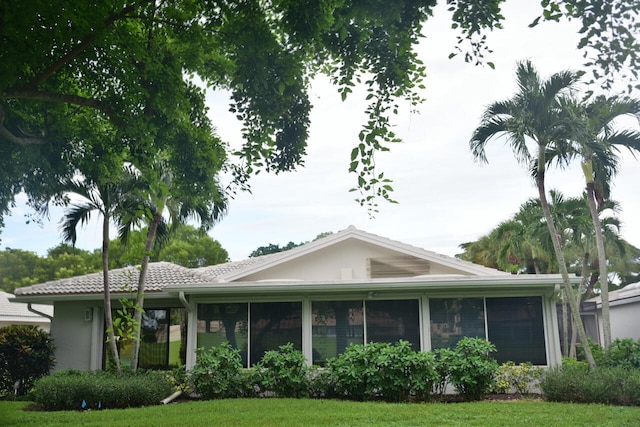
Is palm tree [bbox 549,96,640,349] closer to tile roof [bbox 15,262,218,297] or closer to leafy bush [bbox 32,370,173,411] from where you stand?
tile roof [bbox 15,262,218,297]

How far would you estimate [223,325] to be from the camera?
14047mm

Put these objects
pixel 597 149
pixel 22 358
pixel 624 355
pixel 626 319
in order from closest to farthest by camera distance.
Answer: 1. pixel 624 355
2. pixel 597 149
3. pixel 22 358
4. pixel 626 319

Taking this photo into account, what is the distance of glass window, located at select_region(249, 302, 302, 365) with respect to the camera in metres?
13.8

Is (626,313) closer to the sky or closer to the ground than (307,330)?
closer to the sky

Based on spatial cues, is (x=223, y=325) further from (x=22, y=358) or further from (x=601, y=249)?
(x=601, y=249)

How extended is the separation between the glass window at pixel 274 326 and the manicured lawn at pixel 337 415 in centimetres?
241

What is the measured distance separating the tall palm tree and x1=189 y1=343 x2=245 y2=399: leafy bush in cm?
743

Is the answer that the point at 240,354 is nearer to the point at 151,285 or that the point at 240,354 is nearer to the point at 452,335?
the point at 151,285

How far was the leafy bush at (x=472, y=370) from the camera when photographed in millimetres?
11656

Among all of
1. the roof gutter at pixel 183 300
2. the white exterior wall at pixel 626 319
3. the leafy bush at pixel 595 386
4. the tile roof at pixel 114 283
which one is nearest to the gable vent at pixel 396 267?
the leafy bush at pixel 595 386

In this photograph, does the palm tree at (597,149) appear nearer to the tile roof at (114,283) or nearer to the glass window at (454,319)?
the glass window at (454,319)

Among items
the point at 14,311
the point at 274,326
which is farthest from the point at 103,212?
the point at 14,311

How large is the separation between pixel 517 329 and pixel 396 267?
3.20 m

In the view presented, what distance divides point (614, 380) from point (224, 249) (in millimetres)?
36545
